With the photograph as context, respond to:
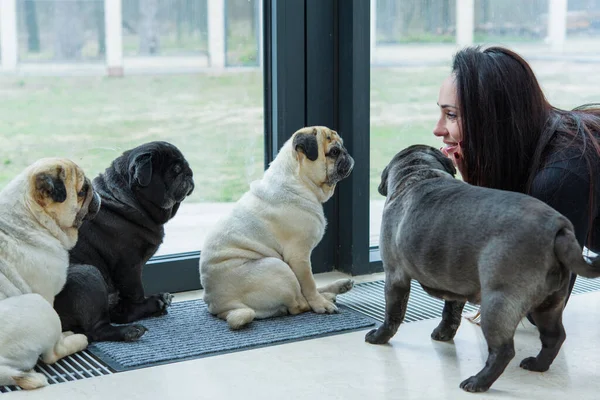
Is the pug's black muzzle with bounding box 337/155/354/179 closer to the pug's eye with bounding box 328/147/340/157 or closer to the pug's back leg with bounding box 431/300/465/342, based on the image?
the pug's eye with bounding box 328/147/340/157

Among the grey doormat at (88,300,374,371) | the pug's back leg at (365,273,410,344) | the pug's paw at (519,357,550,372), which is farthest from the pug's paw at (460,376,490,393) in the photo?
the grey doormat at (88,300,374,371)

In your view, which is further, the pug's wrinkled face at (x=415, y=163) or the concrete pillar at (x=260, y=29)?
the concrete pillar at (x=260, y=29)

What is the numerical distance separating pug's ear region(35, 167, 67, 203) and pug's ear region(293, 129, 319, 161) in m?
1.11

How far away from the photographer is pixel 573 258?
2.81 meters

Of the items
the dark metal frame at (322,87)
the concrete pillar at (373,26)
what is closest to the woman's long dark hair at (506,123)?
the dark metal frame at (322,87)

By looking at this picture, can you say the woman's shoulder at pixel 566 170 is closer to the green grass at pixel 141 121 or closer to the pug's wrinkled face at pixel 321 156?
the pug's wrinkled face at pixel 321 156

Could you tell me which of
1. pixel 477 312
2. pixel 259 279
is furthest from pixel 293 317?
pixel 477 312

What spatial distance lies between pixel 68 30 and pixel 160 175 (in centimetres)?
96

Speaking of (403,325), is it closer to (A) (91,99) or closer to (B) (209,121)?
(B) (209,121)

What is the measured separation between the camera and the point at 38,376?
3.08 m

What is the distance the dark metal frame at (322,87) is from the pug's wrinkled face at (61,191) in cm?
108

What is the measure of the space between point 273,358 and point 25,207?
3.68 feet

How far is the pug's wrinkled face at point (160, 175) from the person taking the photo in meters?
3.73

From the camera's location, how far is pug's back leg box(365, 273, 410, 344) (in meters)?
3.38
